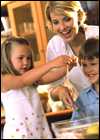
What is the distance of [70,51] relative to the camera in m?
1.15

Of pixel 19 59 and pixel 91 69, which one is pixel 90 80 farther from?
pixel 19 59

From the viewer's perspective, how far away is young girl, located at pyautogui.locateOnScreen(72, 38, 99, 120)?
Answer: 1.15m

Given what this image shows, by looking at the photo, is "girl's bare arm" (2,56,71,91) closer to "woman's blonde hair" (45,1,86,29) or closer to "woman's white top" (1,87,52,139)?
"woman's white top" (1,87,52,139)

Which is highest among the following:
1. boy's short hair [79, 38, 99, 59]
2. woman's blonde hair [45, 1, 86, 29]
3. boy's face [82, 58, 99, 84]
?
woman's blonde hair [45, 1, 86, 29]

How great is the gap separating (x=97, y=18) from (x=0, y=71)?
15.4 inches

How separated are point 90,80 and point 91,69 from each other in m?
0.04

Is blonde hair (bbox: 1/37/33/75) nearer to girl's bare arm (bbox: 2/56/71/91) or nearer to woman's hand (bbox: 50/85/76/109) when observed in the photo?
girl's bare arm (bbox: 2/56/71/91)

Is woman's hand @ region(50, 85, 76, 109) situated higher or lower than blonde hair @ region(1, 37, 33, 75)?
lower

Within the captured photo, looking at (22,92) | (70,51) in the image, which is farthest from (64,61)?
(22,92)

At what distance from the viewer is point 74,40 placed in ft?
3.82

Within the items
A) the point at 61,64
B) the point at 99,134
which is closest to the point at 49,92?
the point at 61,64

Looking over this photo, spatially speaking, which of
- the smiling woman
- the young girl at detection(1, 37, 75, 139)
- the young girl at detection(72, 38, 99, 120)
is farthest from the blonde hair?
the young girl at detection(72, 38, 99, 120)

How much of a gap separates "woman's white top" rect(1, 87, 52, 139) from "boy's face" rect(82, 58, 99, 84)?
7.7 inches

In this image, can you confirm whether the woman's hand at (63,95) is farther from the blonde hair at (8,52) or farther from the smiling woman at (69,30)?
the blonde hair at (8,52)
